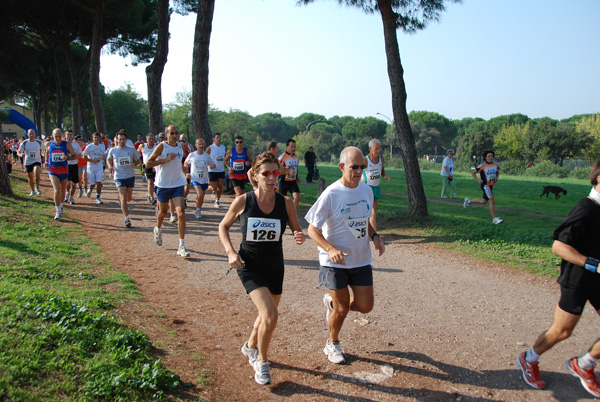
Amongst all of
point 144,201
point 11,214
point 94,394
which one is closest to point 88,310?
point 94,394

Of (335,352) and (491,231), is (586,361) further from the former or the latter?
(491,231)

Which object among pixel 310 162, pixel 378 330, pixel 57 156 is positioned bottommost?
pixel 378 330

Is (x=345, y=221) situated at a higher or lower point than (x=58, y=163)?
lower

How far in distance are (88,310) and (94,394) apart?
1.45 m

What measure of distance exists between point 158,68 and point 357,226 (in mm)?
18103

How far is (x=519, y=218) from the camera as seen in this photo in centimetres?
1415

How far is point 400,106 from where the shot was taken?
1173 centimetres

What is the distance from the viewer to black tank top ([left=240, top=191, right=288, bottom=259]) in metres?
4.08

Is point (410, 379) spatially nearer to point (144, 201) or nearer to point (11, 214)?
point (11, 214)

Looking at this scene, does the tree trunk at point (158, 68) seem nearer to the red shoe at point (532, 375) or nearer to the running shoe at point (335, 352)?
the running shoe at point (335, 352)

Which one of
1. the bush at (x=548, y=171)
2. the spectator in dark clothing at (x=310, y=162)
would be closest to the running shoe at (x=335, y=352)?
the spectator in dark clothing at (x=310, y=162)

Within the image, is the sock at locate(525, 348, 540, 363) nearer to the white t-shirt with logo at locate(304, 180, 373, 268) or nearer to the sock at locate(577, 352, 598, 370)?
the sock at locate(577, 352, 598, 370)

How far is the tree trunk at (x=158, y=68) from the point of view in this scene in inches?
786

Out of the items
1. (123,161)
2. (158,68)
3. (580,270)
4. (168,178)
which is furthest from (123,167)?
(158,68)
